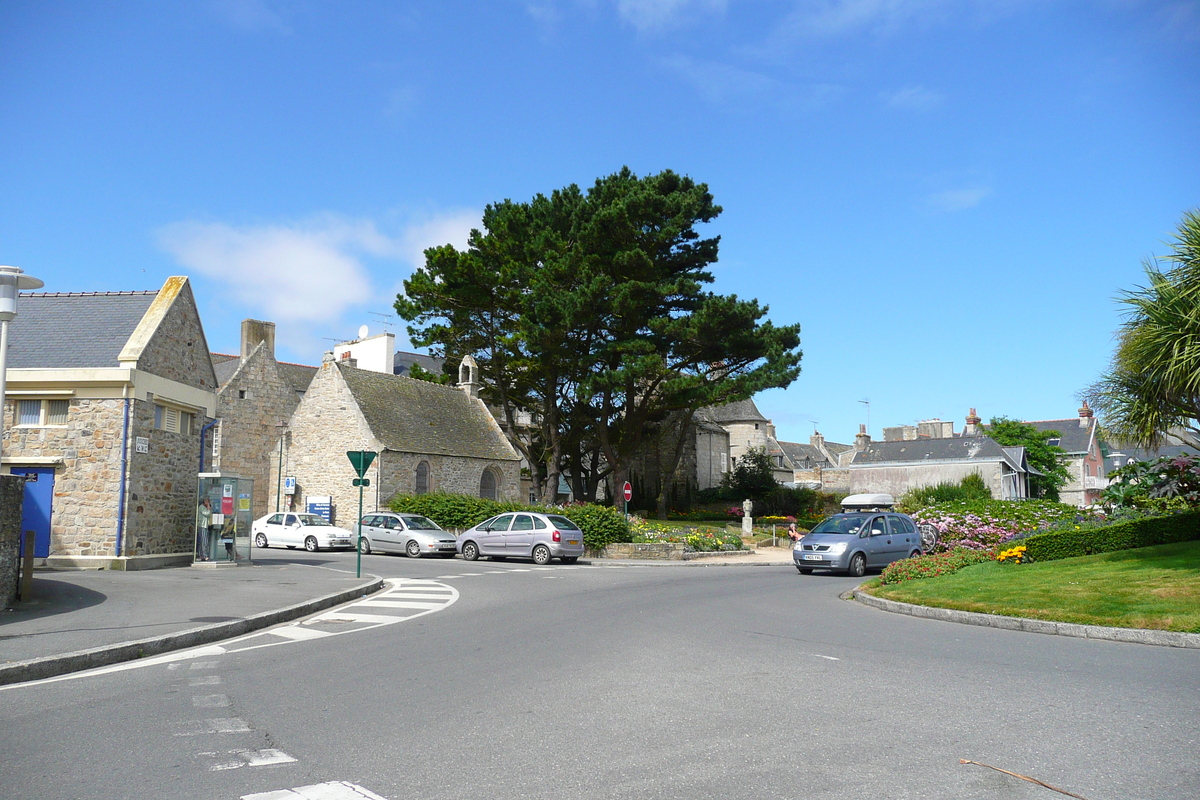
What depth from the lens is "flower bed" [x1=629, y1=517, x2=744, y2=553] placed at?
3253cm

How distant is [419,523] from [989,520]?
18.0 m

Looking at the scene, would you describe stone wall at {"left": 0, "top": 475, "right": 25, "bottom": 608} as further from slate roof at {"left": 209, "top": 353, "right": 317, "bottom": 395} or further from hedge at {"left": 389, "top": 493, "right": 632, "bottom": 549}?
slate roof at {"left": 209, "top": 353, "right": 317, "bottom": 395}

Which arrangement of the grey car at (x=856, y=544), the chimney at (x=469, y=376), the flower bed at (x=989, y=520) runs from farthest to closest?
the chimney at (x=469, y=376) → the flower bed at (x=989, y=520) → the grey car at (x=856, y=544)

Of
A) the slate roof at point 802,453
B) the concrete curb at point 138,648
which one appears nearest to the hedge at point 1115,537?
the concrete curb at point 138,648

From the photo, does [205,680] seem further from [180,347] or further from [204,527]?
[180,347]

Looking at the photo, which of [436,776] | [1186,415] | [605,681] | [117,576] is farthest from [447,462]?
[436,776]

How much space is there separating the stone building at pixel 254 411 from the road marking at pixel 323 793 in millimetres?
36938

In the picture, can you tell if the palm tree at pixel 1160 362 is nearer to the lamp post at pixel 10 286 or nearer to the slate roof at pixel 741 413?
the lamp post at pixel 10 286

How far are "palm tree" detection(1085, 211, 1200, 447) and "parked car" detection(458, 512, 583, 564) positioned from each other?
48.6ft

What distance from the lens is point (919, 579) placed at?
16.8 meters

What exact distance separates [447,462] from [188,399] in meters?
18.4

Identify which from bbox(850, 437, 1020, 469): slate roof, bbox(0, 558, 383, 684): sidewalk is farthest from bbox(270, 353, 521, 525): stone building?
bbox(850, 437, 1020, 469): slate roof

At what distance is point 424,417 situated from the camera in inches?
1582

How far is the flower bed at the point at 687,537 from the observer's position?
→ 32531 mm
